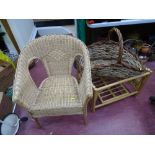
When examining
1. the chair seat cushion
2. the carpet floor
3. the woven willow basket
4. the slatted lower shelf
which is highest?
the woven willow basket

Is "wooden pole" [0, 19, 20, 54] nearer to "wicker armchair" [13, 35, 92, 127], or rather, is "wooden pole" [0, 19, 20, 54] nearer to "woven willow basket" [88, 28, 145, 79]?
"wicker armchair" [13, 35, 92, 127]

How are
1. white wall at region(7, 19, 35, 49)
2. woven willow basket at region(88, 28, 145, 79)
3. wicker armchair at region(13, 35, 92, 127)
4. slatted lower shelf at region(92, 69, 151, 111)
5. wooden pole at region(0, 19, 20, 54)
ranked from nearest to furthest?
wicker armchair at region(13, 35, 92, 127) → woven willow basket at region(88, 28, 145, 79) → slatted lower shelf at region(92, 69, 151, 111) → wooden pole at region(0, 19, 20, 54) → white wall at region(7, 19, 35, 49)

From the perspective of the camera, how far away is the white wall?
1.64 metres

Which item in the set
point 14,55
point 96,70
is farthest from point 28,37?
point 96,70

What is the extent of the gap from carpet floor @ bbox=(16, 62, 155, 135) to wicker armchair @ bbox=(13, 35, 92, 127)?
23cm


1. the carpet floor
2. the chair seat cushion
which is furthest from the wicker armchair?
the carpet floor

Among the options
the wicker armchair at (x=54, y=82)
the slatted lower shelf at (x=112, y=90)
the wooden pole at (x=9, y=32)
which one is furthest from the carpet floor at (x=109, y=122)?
the wooden pole at (x=9, y=32)

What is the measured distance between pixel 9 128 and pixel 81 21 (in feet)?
3.87

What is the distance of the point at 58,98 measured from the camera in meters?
1.14

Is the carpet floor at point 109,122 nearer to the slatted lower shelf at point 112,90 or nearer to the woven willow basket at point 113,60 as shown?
the slatted lower shelf at point 112,90

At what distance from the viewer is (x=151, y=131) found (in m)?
1.26

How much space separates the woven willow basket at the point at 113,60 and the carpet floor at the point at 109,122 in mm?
327
